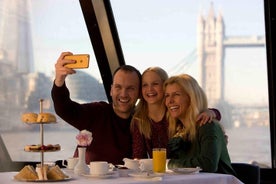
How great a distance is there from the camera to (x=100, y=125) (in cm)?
349

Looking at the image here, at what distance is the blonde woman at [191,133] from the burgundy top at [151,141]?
5.0 inches

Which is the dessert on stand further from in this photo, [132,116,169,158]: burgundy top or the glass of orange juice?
[132,116,169,158]: burgundy top

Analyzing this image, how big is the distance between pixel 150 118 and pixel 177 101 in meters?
0.32

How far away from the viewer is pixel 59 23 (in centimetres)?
479

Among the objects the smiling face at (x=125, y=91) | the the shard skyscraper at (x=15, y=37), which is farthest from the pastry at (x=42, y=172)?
the the shard skyscraper at (x=15, y=37)

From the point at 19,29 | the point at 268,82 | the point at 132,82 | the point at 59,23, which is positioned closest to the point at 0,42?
the point at 19,29

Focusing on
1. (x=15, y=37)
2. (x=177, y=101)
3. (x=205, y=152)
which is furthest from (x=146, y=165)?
(x=15, y=37)

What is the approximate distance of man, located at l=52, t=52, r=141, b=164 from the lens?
3.40 metres

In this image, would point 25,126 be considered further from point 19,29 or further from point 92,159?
point 92,159

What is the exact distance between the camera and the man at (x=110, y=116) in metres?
3.40

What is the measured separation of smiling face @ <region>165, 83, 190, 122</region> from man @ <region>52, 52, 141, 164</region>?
0.34 m

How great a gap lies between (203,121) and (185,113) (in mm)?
141

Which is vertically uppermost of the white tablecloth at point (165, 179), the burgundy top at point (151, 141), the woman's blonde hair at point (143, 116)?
the woman's blonde hair at point (143, 116)

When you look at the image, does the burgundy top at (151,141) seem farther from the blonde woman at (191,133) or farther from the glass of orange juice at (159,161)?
the glass of orange juice at (159,161)
